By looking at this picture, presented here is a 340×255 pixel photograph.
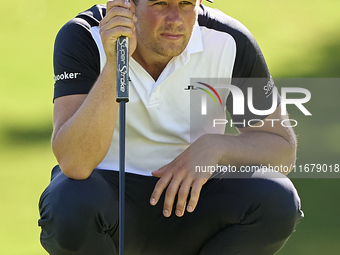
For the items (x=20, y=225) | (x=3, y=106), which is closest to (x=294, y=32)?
(x=3, y=106)

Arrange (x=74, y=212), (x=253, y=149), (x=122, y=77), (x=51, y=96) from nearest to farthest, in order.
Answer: (x=122, y=77) → (x=74, y=212) → (x=253, y=149) → (x=51, y=96)

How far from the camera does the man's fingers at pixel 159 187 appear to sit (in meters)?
2.30

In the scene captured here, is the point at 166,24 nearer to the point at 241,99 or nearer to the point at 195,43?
the point at 195,43

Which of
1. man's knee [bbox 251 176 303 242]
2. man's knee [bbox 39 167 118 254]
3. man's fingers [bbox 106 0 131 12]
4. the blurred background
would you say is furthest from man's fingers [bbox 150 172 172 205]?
the blurred background

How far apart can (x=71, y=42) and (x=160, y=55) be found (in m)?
0.30

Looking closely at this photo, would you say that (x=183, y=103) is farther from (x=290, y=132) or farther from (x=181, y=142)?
(x=290, y=132)

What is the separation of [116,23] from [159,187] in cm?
57

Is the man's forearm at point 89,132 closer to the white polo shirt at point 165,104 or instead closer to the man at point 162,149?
the man at point 162,149

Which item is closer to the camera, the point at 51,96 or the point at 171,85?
the point at 171,85

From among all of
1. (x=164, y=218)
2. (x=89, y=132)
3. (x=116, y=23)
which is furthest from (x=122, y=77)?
(x=164, y=218)

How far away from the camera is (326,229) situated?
3.16 m

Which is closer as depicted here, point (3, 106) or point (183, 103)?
point (183, 103)

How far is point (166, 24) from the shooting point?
235cm

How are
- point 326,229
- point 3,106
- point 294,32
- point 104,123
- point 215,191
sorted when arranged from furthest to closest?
point 294,32
point 3,106
point 326,229
point 215,191
point 104,123
